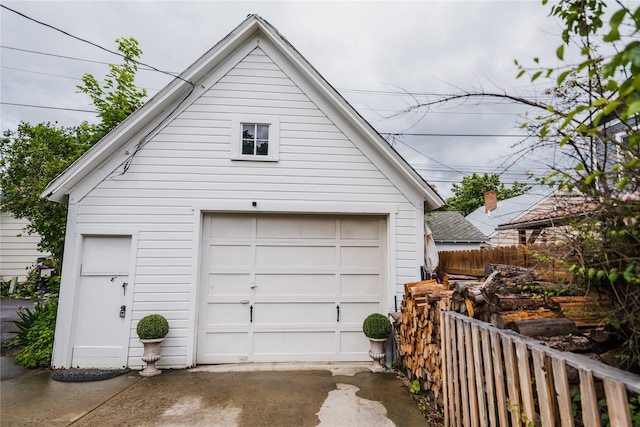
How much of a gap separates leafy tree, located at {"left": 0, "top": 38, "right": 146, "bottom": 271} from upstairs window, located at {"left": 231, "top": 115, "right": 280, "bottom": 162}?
437cm

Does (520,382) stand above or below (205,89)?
below

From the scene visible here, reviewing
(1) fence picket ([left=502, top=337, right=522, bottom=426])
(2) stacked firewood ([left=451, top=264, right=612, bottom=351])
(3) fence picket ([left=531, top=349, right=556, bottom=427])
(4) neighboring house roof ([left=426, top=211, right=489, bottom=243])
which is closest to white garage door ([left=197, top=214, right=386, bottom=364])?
(2) stacked firewood ([left=451, top=264, right=612, bottom=351])

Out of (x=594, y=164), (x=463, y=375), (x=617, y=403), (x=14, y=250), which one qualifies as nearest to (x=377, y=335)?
(x=463, y=375)

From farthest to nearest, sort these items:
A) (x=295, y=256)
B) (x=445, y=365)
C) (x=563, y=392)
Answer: (x=295, y=256) < (x=445, y=365) < (x=563, y=392)

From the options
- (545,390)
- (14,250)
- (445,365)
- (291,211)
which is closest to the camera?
(545,390)

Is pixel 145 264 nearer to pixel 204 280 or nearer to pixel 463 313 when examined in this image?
pixel 204 280

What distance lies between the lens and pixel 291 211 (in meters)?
5.64

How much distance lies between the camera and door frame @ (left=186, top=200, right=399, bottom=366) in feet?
17.6

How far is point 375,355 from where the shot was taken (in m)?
5.05

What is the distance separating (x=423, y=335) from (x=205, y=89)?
540 centimetres

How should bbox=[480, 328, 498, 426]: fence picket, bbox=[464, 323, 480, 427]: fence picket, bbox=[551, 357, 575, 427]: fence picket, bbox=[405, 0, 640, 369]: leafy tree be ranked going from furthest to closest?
bbox=[464, 323, 480, 427]: fence picket
bbox=[480, 328, 498, 426]: fence picket
bbox=[551, 357, 575, 427]: fence picket
bbox=[405, 0, 640, 369]: leafy tree

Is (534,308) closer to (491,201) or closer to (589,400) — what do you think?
(589,400)

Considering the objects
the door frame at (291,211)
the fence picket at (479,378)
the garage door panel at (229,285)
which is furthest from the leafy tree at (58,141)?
the fence picket at (479,378)

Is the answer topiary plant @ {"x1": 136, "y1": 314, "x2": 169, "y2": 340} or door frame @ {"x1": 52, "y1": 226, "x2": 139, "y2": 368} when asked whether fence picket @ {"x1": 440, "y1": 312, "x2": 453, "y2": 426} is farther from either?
door frame @ {"x1": 52, "y1": 226, "x2": 139, "y2": 368}
